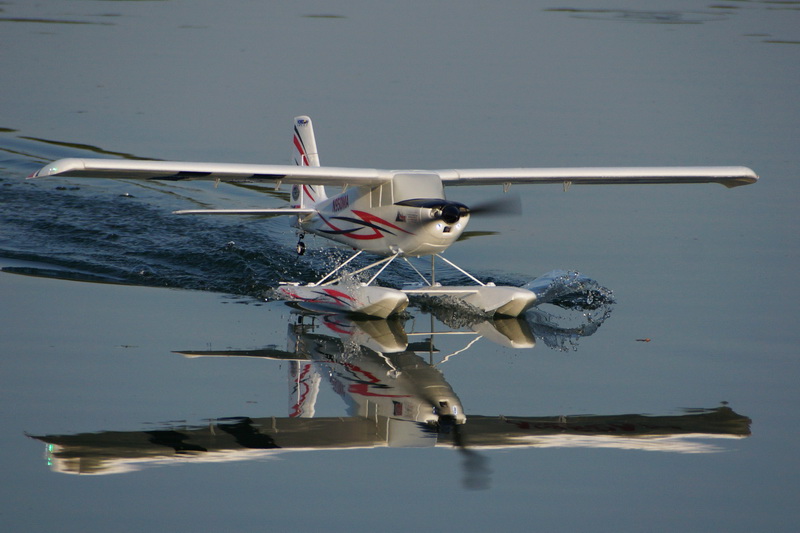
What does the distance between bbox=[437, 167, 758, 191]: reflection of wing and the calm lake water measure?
47.4 inches

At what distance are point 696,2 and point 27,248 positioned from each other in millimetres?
36453

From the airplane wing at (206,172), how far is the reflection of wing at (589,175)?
3.48ft

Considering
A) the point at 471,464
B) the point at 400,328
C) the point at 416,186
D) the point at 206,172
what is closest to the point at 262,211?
the point at 206,172

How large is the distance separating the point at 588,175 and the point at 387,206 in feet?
8.64

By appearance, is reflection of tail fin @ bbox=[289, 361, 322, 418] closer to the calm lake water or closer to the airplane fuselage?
the calm lake water

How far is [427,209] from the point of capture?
10766 millimetres

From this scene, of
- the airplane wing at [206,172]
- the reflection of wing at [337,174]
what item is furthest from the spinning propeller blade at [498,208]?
the airplane wing at [206,172]

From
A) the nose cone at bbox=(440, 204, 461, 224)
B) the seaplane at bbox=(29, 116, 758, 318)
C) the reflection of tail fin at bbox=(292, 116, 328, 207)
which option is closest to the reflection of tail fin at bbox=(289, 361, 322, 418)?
the seaplane at bbox=(29, 116, 758, 318)

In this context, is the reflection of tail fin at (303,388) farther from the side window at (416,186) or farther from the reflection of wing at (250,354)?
the side window at (416,186)

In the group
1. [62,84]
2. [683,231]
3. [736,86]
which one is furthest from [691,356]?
[62,84]

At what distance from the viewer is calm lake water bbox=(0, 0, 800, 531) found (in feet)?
21.6

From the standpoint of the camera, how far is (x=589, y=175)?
1225cm

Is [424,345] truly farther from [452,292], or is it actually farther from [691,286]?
[691,286]

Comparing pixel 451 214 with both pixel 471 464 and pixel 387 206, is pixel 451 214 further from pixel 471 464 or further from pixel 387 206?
pixel 471 464
